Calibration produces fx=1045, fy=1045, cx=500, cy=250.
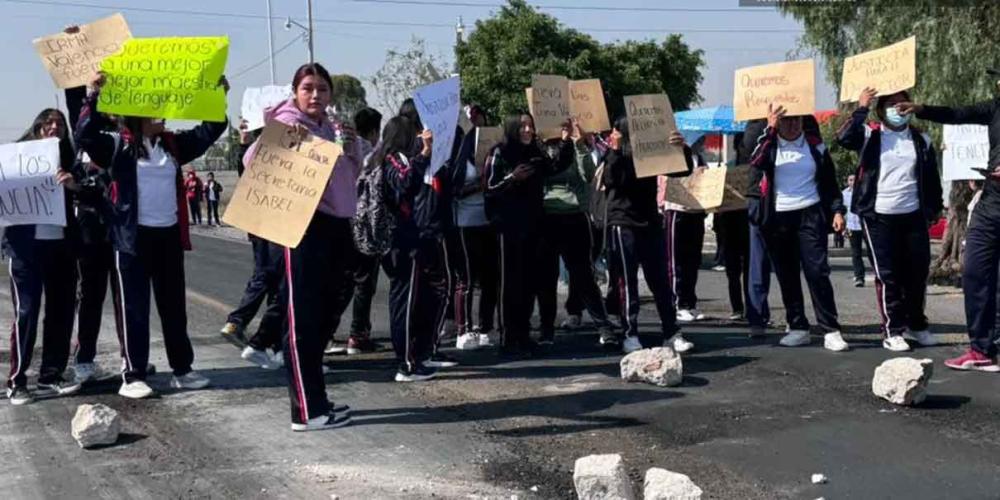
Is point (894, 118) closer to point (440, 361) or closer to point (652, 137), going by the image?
point (652, 137)

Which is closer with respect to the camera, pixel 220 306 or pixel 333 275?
pixel 333 275

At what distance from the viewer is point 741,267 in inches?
401

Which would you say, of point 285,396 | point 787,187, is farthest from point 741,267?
point 285,396

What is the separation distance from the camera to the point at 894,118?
8.00 m

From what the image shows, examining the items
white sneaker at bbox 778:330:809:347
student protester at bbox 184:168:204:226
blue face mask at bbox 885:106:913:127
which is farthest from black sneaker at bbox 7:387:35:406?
student protester at bbox 184:168:204:226

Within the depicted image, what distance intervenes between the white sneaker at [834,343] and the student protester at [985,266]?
33.3 inches

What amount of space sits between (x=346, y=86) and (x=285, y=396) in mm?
57078

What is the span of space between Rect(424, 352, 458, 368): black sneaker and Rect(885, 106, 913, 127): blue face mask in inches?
150

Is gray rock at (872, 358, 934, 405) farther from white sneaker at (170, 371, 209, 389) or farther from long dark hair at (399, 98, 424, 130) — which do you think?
white sneaker at (170, 371, 209, 389)

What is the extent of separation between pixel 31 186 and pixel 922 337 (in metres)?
6.65

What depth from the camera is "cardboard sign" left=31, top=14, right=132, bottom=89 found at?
6.41 meters

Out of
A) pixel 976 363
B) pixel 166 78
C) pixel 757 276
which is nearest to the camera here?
pixel 166 78

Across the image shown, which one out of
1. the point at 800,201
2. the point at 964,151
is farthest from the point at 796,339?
the point at 964,151

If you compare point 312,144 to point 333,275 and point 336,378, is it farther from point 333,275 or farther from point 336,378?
point 336,378
